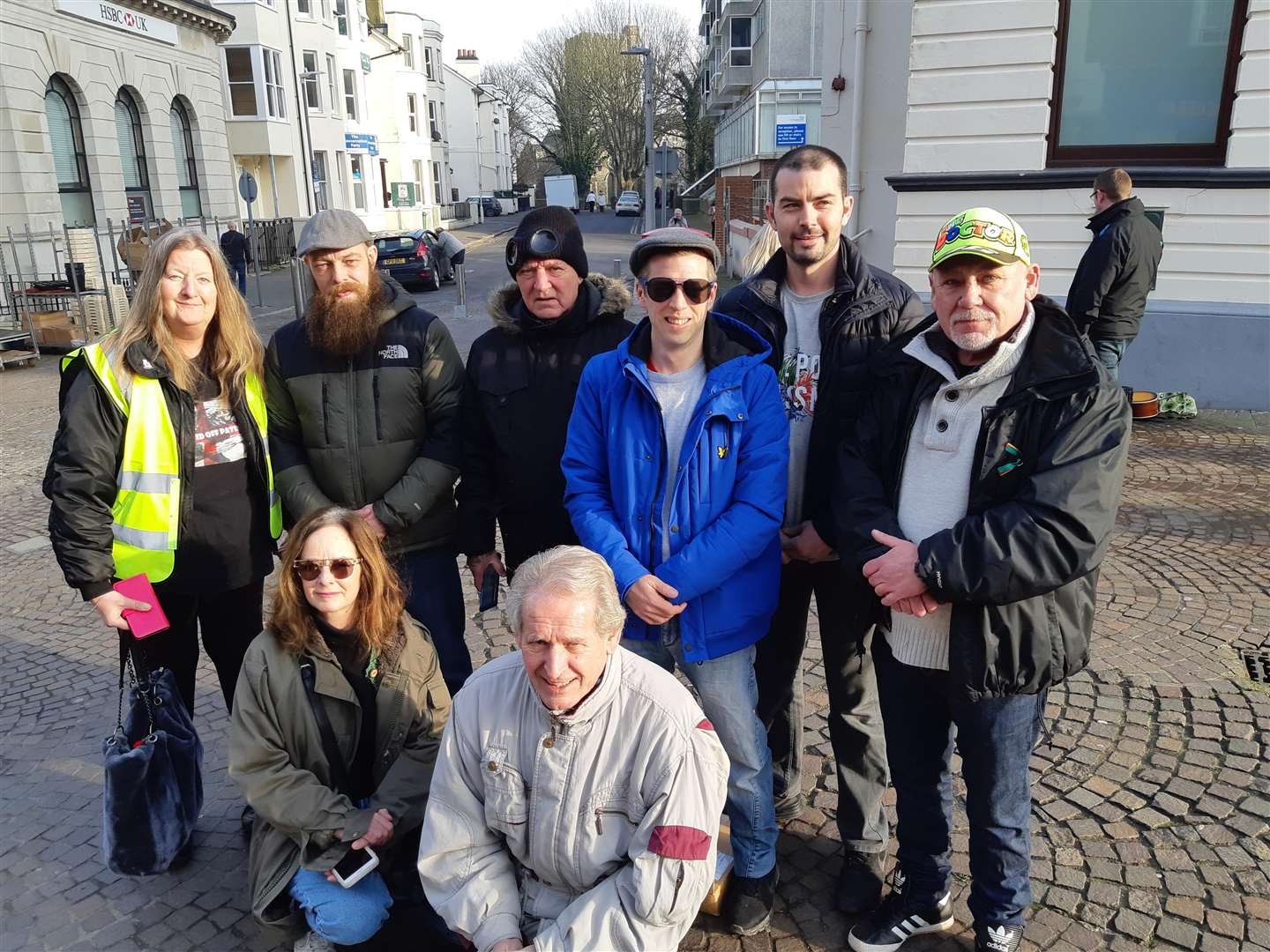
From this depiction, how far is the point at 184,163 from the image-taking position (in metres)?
27.4

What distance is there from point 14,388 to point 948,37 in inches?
489

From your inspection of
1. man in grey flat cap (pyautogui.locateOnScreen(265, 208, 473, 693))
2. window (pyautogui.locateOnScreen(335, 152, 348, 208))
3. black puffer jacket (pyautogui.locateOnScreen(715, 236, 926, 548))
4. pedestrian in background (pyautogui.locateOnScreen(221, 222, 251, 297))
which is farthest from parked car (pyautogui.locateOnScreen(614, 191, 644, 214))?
black puffer jacket (pyautogui.locateOnScreen(715, 236, 926, 548))

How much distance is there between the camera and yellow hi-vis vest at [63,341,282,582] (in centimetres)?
310

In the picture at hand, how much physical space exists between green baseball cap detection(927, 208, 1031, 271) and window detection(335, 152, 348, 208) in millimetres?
40483

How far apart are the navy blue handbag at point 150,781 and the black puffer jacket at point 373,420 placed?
2.59ft

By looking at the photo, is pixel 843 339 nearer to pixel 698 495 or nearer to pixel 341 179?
pixel 698 495

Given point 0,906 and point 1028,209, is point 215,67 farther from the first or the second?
point 0,906

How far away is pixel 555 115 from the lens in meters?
70.8

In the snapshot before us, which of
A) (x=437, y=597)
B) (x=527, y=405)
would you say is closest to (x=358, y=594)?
(x=437, y=597)

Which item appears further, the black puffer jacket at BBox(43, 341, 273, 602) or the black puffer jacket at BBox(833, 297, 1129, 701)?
the black puffer jacket at BBox(43, 341, 273, 602)

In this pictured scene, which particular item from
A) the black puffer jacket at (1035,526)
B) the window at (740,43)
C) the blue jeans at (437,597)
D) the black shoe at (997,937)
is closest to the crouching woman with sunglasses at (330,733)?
the blue jeans at (437,597)

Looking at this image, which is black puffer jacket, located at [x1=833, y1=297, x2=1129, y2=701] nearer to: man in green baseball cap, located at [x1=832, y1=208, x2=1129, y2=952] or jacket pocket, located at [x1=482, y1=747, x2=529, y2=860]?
man in green baseball cap, located at [x1=832, y1=208, x2=1129, y2=952]

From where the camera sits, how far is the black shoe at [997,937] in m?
2.65

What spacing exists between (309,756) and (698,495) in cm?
150
